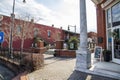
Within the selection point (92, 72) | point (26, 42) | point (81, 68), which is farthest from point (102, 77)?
point (26, 42)

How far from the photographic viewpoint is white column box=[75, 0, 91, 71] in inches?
325

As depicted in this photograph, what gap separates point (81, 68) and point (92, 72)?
865 millimetres

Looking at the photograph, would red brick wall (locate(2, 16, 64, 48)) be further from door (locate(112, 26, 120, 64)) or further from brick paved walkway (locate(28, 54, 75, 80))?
door (locate(112, 26, 120, 64))

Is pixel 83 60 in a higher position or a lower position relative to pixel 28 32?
lower

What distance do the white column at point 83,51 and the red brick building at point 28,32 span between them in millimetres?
13496

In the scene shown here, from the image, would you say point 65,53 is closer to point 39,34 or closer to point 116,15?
point 116,15

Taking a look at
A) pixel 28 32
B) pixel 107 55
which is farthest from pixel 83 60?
pixel 28 32

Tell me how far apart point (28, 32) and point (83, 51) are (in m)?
16.2

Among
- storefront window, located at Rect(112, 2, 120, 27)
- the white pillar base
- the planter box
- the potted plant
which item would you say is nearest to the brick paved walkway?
the white pillar base

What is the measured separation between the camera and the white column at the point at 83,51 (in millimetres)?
8258

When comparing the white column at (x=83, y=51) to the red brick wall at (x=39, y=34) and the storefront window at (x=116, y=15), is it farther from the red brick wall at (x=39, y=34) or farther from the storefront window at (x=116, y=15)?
the red brick wall at (x=39, y=34)

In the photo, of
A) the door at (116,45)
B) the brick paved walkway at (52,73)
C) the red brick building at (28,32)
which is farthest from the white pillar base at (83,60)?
the red brick building at (28,32)

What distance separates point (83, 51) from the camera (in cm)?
840

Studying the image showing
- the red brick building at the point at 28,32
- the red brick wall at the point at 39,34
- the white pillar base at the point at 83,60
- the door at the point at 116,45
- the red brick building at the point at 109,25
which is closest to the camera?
the white pillar base at the point at 83,60
